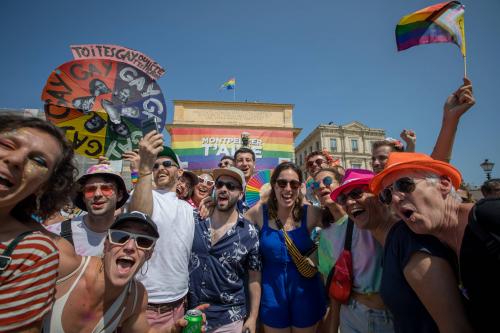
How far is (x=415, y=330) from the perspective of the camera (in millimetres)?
1626

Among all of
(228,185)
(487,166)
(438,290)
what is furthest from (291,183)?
(487,166)

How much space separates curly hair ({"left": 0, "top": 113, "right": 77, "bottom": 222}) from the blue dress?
219 centimetres

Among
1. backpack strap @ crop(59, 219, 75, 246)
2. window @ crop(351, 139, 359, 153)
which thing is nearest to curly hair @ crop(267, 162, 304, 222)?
backpack strap @ crop(59, 219, 75, 246)

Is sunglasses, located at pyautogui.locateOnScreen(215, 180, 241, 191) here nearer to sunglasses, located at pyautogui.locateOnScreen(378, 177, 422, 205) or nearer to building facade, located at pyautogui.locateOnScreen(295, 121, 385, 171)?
sunglasses, located at pyautogui.locateOnScreen(378, 177, 422, 205)

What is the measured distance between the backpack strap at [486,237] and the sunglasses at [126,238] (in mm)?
2101

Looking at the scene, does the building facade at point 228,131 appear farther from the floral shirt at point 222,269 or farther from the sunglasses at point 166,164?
the floral shirt at point 222,269

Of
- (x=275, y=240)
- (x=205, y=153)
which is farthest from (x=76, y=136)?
(x=205, y=153)

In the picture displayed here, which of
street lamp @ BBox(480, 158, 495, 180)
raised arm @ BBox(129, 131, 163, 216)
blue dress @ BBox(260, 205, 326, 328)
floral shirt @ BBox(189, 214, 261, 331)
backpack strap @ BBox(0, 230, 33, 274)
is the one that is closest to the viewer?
backpack strap @ BBox(0, 230, 33, 274)

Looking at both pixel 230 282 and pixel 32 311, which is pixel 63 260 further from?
pixel 230 282

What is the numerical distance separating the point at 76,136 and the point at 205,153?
761 inches

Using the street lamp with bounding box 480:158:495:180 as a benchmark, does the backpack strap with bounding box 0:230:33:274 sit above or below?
below

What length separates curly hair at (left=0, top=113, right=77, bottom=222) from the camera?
1465mm

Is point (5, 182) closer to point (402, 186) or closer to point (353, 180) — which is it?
point (402, 186)

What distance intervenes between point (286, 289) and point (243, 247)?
772 millimetres
